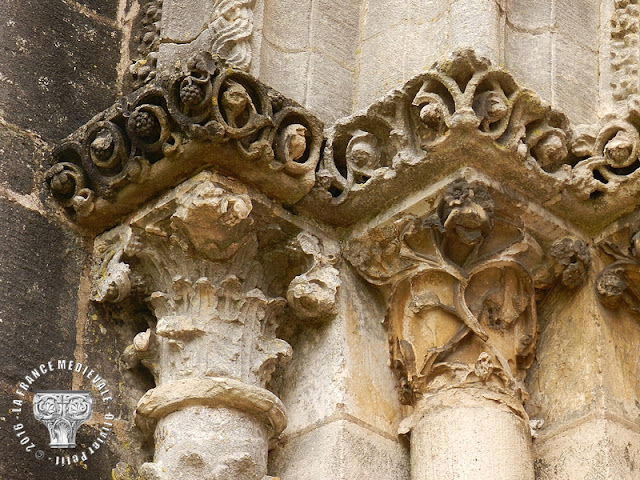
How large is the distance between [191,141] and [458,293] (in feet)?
2.77

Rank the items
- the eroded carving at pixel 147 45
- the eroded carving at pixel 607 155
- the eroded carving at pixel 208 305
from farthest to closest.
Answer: the eroded carving at pixel 147 45 < the eroded carving at pixel 607 155 < the eroded carving at pixel 208 305

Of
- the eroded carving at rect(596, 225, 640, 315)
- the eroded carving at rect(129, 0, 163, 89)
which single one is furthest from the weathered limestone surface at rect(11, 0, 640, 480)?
the eroded carving at rect(129, 0, 163, 89)

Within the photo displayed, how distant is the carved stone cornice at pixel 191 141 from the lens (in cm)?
427

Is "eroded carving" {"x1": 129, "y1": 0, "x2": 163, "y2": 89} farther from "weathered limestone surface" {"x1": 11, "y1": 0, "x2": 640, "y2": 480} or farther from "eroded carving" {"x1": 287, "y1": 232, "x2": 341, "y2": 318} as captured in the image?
"eroded carving" {"x1": 287, "y1": 232, "x2": 341, "y2": 318}

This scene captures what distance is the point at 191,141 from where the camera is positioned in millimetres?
4297

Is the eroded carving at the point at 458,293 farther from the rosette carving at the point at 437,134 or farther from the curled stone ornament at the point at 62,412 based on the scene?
the curled stone ornament at the point at 62,412

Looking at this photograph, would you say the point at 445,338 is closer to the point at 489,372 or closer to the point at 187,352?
the point at 489,372

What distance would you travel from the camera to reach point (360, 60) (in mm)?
4789

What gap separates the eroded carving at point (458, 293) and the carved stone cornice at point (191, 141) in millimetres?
342

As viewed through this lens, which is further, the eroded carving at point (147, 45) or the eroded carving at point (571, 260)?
the eroded carving at point (147, 45)

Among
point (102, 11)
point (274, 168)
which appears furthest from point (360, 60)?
point (102, 11)

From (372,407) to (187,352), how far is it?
1.77ft

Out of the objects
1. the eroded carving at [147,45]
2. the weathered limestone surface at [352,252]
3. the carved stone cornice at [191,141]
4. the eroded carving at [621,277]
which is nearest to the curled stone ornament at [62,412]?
the weathered limestone surface at [352,252]

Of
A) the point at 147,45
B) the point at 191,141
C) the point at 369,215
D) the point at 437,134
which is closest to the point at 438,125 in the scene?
the point at 437,134
